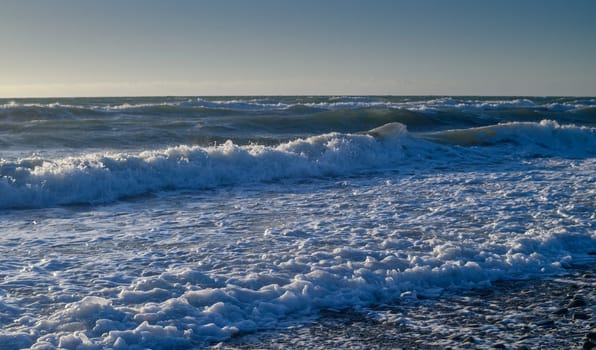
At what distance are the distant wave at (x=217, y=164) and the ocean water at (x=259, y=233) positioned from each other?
0.04 metres

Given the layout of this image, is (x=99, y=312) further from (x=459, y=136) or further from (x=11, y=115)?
(x=11, y=115)

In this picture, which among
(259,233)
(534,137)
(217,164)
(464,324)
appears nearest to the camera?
(464,324)

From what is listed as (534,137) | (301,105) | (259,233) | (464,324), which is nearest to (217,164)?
(259,233)

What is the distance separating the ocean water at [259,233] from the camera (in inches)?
170

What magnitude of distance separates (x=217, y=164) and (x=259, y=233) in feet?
16.0

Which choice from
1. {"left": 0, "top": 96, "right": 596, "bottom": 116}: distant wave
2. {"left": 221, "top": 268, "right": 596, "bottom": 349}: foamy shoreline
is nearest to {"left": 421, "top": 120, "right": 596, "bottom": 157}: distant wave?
{"left": 221, "top": 268, "right": 596, "bottom": 349}: foamy shoreline

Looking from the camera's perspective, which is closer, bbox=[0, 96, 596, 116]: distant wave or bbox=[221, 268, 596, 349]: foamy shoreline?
bbox=[221, 268, 596, 349]: foamy shoreline

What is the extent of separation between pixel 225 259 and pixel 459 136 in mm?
13815

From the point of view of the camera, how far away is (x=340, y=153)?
13398 mm

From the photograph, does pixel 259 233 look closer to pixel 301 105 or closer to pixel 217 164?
pixel 217 164

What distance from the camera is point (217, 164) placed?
1145 centimetres

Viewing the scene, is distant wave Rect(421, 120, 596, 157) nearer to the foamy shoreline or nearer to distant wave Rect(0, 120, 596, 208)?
distant wave Rect(0, 120, 596, 208)

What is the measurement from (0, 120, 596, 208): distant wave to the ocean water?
0.04 meters

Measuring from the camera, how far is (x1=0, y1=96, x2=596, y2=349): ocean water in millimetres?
4328
